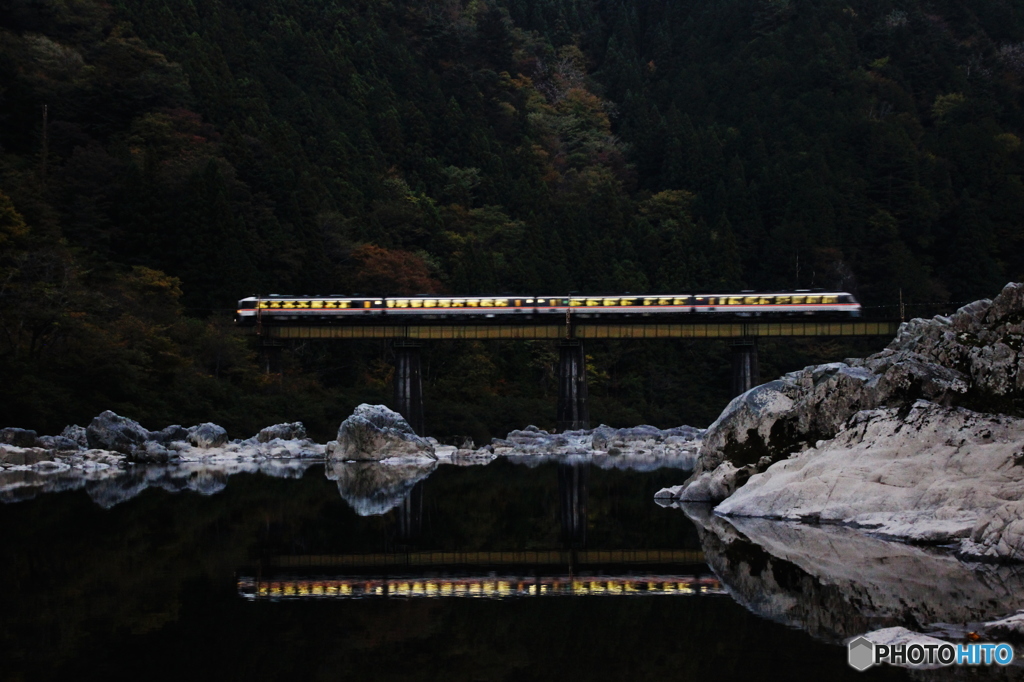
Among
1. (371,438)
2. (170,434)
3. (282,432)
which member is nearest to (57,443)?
(170,434)

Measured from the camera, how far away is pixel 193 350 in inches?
2657

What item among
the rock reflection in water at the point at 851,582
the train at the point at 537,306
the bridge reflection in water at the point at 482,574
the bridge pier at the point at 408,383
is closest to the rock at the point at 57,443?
the bridge reflection in water at the point at 482,574

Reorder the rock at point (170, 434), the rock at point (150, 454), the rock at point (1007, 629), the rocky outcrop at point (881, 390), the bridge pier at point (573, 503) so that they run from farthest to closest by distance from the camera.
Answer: the rock at point (170, 434), the rock at point (150, 454), the bridge pier at point (573, 503), the rocky outcrop at point (881, 390), the rock at point (1007, 629)

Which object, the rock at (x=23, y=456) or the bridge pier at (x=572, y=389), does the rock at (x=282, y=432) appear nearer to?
the rock at (x=23, y=456)

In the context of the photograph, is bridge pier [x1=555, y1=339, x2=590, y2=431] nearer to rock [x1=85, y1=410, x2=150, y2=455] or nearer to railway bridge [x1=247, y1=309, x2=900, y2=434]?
railway bridge [x1=247, y1=309, x2=900, y2=434]

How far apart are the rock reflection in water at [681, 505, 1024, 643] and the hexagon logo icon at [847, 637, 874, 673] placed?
592 mm

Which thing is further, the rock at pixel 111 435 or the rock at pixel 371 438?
the rock at pixel 371 438

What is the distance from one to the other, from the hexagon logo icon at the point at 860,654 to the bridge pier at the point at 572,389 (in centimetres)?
5976

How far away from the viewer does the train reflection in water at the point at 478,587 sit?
16.9 metres

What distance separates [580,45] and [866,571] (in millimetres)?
162325

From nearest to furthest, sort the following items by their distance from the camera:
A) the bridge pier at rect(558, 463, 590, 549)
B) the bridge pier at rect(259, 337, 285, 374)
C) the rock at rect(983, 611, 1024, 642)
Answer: the rock at rect(983, 611, 1024, 642) < the bridge pier at rect(558, 463, 590, 549) < the bridge pier at rect(259, 337, 285, 374)

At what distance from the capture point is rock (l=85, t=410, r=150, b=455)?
46.4 meters

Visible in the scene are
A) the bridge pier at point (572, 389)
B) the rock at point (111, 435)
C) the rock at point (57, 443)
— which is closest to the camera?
the rock at point (57, 443)

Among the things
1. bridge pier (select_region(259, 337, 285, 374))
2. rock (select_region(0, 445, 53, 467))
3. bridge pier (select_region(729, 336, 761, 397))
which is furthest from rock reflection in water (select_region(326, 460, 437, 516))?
bridge pier (select_region(729, 336, 761, 397))
